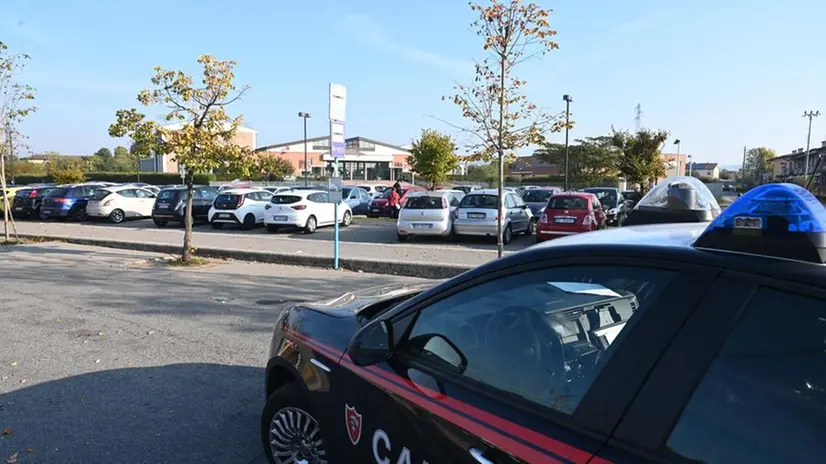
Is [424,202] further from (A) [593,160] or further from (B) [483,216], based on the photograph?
(A) [593,160]

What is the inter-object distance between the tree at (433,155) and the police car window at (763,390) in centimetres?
3371

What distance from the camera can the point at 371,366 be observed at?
2389 mm

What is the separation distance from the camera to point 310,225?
1845 cm

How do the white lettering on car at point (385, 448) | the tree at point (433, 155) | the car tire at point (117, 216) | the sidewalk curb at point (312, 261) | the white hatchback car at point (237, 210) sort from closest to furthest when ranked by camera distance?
the white lettering on car at point (385, 448)
the sidewalk curb at point (312, 261)
the white hatchback car at point (237, 210)
the car tire at point (117, 216)
the tree at point (433, 155)

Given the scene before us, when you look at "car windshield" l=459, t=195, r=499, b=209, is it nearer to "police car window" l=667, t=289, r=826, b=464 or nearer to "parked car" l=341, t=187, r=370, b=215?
"parked car" l=341, t=187, r=370, b=215

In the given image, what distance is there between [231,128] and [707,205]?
8960 millimetres

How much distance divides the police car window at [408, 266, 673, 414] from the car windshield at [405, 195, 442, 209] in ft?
44.1

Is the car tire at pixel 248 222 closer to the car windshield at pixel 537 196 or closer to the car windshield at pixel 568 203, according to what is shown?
the car windshield at pixel 568 203

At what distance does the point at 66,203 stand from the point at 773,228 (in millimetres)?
25289

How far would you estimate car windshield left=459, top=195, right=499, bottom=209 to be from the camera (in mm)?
15273

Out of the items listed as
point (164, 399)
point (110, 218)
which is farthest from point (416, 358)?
point (110, 218)

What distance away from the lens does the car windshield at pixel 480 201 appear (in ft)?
50.1

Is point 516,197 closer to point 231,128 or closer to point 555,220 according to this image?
point 555,220

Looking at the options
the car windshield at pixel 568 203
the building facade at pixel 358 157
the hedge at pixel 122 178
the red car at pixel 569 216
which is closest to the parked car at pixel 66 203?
the red car at pixel 569 216
